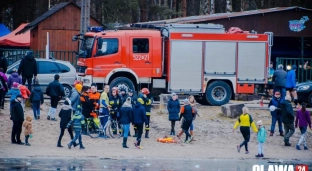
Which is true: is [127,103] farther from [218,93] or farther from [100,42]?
[218,93]

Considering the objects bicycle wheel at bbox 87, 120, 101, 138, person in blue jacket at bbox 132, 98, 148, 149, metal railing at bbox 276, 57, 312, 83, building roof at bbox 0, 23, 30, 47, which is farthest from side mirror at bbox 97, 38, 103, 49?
building roof at bbox 0, 23, 30, 47

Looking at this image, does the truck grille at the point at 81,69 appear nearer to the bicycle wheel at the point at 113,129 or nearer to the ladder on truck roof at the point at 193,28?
the ladder on truck roof at the point at 193,28

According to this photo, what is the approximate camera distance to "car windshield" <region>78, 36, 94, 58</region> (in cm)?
2941

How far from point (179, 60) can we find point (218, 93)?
2172 mm

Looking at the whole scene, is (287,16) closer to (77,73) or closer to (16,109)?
(77,73)

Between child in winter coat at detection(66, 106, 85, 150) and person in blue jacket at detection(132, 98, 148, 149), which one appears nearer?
child in winter coat at detection(66, 106, 85, 150)

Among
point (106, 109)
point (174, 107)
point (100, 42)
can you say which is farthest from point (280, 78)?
point (106, 109)

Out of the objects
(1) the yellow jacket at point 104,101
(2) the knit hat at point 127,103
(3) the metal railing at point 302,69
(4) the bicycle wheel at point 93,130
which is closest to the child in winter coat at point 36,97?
(4) the bicycle wheel at point 93,130

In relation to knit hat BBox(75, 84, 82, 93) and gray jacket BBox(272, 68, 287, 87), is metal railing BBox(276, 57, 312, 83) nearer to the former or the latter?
gray jacket BBox(272, 68, 287, 87)

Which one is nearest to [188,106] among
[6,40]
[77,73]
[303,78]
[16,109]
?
[16,109]

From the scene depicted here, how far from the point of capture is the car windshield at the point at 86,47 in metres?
29.4

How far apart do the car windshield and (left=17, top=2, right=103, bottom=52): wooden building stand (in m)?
13.1

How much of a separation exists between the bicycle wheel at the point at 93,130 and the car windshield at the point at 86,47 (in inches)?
218

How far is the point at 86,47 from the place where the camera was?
29703 mm
